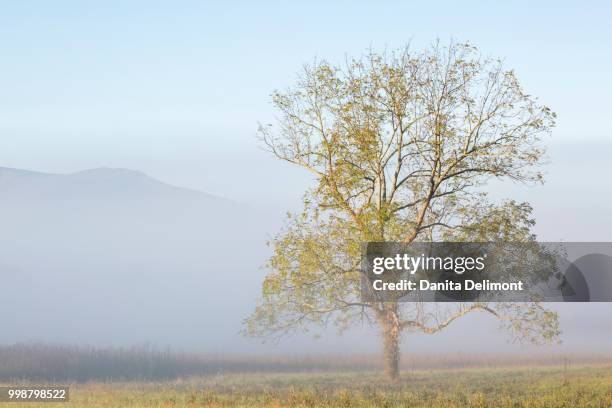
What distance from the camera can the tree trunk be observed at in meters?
43.3

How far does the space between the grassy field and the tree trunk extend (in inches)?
26.7

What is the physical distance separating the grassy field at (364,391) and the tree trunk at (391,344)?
0.68 metres

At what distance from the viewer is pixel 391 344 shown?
43.8m

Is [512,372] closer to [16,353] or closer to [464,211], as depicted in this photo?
[464,211]

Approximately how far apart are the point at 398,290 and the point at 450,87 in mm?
10309

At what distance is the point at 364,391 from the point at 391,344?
9.89 meters

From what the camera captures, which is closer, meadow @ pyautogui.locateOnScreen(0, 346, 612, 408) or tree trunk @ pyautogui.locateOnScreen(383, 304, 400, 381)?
meadow @ pyautogui.locateOnScreen(0, 346, 612, 408)

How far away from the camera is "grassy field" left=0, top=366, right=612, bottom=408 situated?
29516mm

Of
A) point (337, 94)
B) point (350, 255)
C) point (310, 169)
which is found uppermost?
point (337, 94)

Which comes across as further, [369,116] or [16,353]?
[16,353]

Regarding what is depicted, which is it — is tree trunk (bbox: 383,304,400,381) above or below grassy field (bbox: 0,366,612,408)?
above

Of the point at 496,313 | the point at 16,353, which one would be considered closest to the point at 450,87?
the point at 496,313

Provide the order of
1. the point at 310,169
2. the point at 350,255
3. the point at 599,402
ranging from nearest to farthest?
1. the point at 599,402
2. the point at 350,255
3. the point at 310,169

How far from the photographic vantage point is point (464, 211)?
1740 inches
